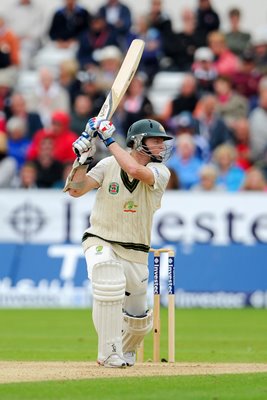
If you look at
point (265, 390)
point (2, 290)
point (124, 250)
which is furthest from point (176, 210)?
point (265, 390)

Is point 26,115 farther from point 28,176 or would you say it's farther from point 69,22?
point 69,22

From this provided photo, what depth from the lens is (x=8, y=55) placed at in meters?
22.4

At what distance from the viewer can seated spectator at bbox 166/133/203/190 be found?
62.6ft

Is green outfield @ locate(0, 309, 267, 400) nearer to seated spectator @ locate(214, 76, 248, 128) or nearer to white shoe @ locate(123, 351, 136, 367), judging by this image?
white shoe @ locate(123, 351, 136, 367)

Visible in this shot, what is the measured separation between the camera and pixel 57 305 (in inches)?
691

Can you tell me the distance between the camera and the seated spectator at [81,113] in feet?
67.3

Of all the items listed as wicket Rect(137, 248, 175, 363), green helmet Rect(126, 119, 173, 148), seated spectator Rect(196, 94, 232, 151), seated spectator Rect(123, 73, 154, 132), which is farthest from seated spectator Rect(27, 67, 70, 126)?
green helmet Rect(126, 119, 173, 148)

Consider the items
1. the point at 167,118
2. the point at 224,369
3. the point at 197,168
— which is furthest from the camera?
the point at 167,118

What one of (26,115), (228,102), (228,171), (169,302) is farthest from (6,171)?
(169,302)

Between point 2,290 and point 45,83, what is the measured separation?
16.3 feet

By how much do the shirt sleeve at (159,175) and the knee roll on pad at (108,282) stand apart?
742 millimetres

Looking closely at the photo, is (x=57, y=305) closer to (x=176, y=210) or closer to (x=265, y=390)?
(x=176, y=210)

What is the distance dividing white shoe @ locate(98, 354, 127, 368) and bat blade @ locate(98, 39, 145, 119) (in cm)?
194

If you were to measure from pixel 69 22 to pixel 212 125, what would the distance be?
4.13 metres
